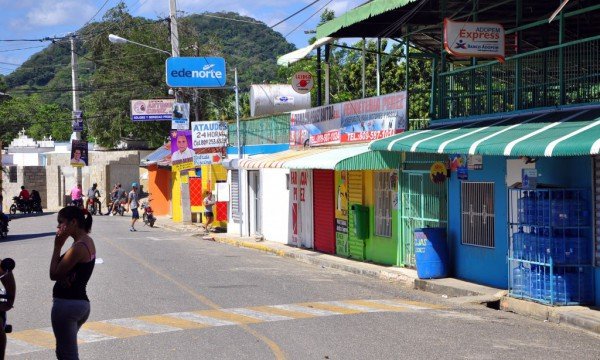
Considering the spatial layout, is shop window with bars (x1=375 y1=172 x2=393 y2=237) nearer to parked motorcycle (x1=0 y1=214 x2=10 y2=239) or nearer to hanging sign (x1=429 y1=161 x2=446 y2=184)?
hanging sign (x1=429 y1=161 x2=446 y2=184)

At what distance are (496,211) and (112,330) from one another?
798cm

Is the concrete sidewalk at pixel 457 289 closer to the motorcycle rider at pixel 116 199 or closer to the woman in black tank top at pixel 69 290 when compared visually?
the woman in black tank top at pixel 69 290

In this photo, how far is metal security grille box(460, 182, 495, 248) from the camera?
679 inches

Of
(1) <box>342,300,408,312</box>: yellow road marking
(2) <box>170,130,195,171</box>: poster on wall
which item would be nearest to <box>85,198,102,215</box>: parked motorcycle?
(2) <box>170,130,195,171</box>: poster on wall

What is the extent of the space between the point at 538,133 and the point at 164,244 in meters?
18.3

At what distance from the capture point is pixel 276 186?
30.8 meters

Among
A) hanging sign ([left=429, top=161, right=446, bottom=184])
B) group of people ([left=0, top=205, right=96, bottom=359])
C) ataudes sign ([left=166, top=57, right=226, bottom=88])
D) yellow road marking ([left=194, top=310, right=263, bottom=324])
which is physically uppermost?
ataudes sign ([left=166, top=57, right=226, bottom=88])

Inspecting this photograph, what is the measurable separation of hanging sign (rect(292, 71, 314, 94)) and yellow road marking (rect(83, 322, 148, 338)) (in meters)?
15.4

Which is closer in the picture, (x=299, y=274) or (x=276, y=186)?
(x=299, y=274)

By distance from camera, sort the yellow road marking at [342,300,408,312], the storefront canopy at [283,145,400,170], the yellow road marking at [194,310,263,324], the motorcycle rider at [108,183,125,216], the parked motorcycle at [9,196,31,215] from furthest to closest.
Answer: the parked motorcycle at [9,196,31,215]
the motorcycle rider at [108,183,125,216]
the storefront canopy at [283,145,400,170]
the yellow road marking at [342,300,408,312]
the yellow road marking at [194,310,263,324]

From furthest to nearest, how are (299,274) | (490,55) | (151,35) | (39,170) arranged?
1. (39,170)
2. (151,35)
3. (299,274)
4. (490,55)

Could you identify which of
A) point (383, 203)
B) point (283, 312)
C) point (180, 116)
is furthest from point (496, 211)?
point (180, 116)

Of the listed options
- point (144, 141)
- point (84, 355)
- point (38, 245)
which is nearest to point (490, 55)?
point (84, 355)

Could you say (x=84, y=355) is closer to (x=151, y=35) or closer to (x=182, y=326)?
(x=182, y=326)
